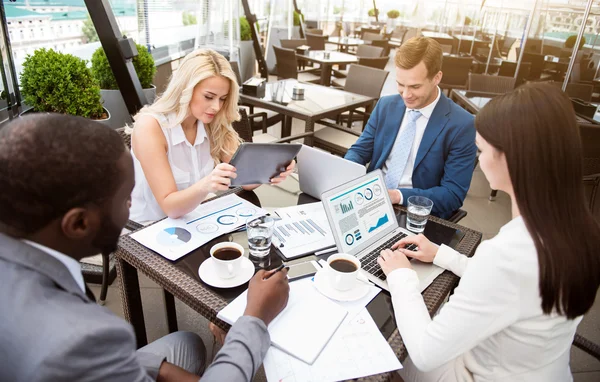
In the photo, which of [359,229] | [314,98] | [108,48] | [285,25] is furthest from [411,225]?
[285,25]

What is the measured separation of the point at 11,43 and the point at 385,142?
2.66 m

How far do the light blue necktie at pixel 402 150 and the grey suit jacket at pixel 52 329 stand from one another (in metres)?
1.58

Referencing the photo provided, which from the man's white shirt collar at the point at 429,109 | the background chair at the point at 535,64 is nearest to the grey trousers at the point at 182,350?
the man's white shirt collar at the point at 429,109

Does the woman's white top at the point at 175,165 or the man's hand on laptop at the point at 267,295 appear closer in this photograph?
the man's hand on laptop at the point at 267,295

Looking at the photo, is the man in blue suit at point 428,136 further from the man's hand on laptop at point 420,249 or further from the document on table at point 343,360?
the document on table at point 343,360

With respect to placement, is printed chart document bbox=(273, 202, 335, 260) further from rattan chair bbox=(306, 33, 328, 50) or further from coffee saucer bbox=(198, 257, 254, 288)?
rattan chair bbox=(306, 33, 328, 50)

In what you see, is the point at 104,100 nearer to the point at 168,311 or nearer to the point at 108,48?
the point at 108,48

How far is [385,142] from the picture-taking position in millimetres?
2072

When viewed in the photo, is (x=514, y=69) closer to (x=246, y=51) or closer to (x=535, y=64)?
(x=535, y=64)

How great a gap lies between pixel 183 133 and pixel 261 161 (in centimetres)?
53

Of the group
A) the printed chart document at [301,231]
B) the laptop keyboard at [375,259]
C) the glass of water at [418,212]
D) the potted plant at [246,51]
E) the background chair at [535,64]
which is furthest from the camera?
the background chair at [535,64]

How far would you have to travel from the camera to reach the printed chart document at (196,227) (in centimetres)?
126

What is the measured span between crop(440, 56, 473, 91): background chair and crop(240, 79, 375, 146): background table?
2627 mm

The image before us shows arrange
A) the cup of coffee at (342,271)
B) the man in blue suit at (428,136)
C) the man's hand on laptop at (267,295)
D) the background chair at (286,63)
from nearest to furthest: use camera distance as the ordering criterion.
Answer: the man's hand on laptop at (267,295), the cup of coffee at (342,271), the man in blue suit at (428,136), the background chair at (286,63)
